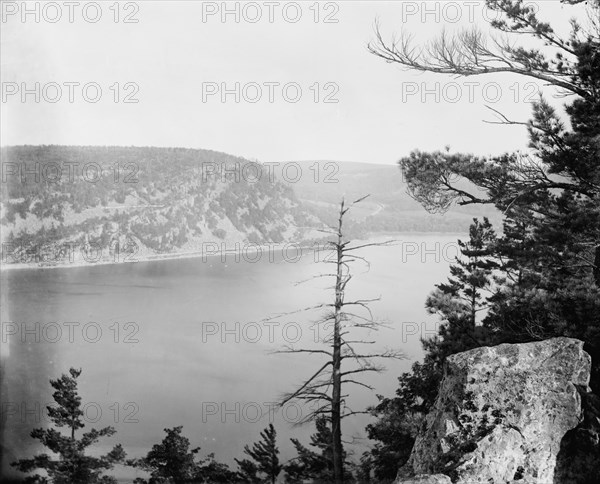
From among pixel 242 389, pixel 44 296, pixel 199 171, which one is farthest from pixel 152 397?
pixel 199 171

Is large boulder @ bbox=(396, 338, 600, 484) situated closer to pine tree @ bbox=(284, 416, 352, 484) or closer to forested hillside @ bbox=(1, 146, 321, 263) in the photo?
pine tree @ bbox=(284, 416, 352, 484)

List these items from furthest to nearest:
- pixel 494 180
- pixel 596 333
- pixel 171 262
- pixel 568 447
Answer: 1. pixel 171 262
2. pixel 494 180
3. pixel 596 333
4. pixel 568 447

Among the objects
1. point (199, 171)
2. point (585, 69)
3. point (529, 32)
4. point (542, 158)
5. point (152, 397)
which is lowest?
point (152, 397)

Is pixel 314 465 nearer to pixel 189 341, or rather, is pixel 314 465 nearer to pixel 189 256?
pixel 189 341

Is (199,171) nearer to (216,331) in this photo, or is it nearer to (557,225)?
(216,331)

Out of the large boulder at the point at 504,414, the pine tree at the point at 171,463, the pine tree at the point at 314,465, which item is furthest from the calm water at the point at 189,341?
the large boulder at the point at 504,414

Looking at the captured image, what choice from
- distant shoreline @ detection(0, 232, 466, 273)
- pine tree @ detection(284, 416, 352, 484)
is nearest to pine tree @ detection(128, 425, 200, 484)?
pine tree @ detection(284, 416, 352, 484)
